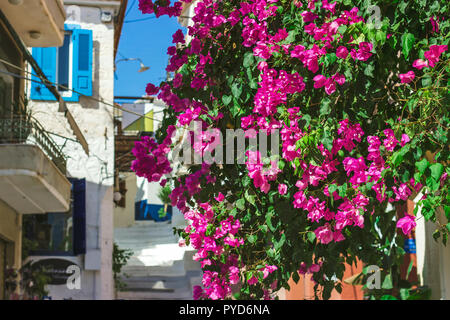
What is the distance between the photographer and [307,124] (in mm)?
5188

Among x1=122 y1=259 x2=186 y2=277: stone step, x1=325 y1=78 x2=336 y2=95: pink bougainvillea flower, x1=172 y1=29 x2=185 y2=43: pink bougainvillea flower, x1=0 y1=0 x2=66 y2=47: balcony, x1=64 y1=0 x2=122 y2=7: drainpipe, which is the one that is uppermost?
x1=64 y1=0 x2=122 y2=7: drainpipe

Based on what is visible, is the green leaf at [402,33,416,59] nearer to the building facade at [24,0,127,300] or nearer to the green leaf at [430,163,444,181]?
the green leaf at [430,163,444,181]

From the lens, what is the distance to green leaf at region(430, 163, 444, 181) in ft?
15.1

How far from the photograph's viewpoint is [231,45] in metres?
5.87

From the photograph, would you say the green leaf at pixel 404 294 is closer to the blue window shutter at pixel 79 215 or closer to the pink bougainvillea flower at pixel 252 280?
the pink bougainvillea flower at pixel 252 280

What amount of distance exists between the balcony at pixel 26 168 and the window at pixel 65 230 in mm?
3335

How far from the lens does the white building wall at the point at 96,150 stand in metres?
17.4

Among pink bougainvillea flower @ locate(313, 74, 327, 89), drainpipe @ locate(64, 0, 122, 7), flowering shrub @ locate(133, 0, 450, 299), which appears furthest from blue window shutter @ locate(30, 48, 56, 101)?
pink bougainvillea flower @ locate(313, 74, 327, 89)

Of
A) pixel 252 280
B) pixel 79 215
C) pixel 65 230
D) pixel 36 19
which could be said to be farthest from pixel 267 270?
pixel 65 230

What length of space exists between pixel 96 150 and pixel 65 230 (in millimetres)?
1954

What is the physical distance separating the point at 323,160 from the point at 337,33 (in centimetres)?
80

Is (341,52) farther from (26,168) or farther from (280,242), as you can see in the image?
(26,168)
